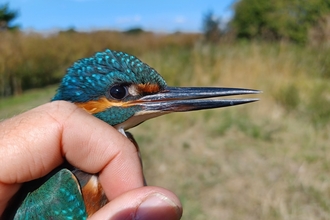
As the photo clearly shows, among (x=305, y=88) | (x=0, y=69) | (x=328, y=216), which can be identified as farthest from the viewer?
(x=0, y=69)

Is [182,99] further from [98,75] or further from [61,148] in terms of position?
[61,148]

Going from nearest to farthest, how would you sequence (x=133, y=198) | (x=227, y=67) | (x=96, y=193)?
(x=133, y=198) → (x=96, y=193) → (x=227, y=67)

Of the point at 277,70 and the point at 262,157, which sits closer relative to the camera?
the point at 262,157

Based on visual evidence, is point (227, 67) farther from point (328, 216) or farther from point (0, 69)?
point (0, 69)

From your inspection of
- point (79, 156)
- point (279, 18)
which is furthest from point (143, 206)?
point (279, 18)

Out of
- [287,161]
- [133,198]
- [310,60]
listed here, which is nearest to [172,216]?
[133,198]

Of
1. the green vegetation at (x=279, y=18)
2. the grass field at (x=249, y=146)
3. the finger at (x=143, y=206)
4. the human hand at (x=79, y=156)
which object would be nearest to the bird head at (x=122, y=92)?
the human hand at (x=79, y=156)

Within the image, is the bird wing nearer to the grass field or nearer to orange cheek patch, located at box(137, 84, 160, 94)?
orange cheek patch, located at box(137, 84, 160, 94)
